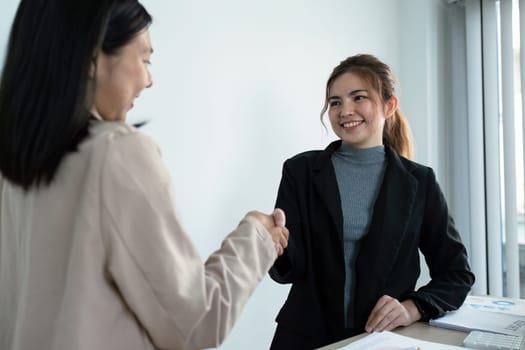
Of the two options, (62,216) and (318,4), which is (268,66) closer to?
(318,4)

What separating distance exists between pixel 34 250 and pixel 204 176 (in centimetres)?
118

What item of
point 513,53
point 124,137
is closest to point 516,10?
point 513,53

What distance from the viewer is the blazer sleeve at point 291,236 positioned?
1301mm

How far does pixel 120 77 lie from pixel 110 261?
249 millimetres

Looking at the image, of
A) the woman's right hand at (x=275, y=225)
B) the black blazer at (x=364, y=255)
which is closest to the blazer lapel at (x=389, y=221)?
the black blazer at (x=364, y=255)

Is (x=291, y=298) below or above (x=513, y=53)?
below

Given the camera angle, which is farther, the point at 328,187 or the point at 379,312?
the point at 328,187

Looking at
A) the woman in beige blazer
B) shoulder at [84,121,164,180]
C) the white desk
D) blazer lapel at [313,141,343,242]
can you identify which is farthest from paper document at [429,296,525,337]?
shoulder at [84,121,164,180]

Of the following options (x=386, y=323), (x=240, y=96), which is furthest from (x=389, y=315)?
(x=240, y=96)

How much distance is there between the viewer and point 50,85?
633mm

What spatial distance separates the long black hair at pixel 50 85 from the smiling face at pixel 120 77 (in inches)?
0.8

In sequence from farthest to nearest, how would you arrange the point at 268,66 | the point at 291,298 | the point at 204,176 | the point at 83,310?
1. the point at 268,66
2. the point at 204,176
3. the point at 291,298
4. the point at 83,310

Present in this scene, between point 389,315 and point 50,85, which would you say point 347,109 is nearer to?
point 389,315

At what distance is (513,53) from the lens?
2406 mm
